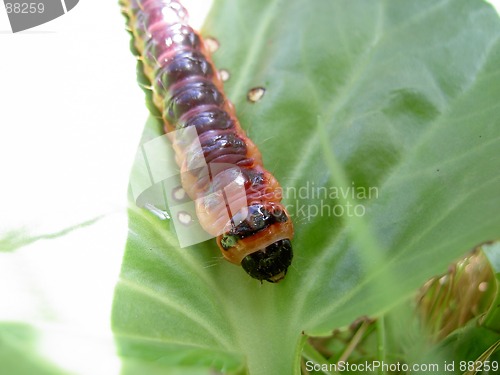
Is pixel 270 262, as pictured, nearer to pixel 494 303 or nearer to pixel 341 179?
pixel 341 179

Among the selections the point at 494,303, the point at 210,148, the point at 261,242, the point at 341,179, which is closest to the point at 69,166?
the point at 210,148

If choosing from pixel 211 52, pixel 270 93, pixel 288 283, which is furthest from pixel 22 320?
pixel 211 52

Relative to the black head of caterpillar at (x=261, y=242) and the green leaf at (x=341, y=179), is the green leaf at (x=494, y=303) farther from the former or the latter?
the black head of caterpillar at (x=261, y=242)

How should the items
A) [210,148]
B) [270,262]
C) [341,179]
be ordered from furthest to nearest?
[210,148]
[341,179]
[270,262]

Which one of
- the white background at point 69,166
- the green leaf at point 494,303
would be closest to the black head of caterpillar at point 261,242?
the white background at point 69,166

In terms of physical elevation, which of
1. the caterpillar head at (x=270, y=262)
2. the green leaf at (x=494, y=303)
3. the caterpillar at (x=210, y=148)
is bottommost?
the green leaf at (x=494, y=303)

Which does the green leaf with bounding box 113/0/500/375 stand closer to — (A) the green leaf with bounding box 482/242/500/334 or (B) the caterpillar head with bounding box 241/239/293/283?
(B) the caterpillar head with bounding box 241/239/293/283

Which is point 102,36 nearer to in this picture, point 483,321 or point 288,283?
point 288,283

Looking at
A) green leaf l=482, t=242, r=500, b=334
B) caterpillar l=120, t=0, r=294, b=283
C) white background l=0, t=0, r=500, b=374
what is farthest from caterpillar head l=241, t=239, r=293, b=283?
green leaf l=482, t=242, r=500, b=334
